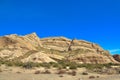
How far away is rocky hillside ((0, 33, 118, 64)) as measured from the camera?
71.6 metres

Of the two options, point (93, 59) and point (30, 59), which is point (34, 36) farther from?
point (30, 59)

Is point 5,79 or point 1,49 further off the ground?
point 1,49

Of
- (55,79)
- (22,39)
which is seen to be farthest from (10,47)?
(55,79)

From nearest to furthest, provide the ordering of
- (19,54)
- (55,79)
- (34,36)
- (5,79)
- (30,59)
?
(5,79), (55,79), (30,59), (19,54), (34,36)

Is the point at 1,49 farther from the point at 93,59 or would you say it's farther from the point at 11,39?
the point at 93,59

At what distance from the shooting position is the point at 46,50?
297 feet

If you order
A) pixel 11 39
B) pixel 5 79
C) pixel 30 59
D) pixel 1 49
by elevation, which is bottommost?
pixel 5 79

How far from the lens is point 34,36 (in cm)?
9862

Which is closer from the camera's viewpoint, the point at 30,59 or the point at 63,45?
the point at 30,59

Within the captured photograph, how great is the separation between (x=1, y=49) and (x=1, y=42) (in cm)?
948

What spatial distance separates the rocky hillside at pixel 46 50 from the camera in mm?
71569

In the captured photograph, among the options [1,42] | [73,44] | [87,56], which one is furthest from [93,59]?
[1,42]

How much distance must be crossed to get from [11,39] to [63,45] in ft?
87.9

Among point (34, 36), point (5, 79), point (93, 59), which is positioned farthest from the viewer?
point (34, 36)
